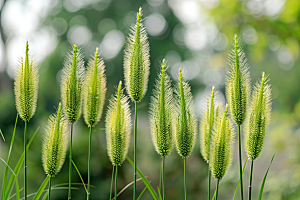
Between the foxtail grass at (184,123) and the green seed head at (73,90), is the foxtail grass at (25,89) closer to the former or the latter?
Result: the green seed head at (73,90)

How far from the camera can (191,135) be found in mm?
332

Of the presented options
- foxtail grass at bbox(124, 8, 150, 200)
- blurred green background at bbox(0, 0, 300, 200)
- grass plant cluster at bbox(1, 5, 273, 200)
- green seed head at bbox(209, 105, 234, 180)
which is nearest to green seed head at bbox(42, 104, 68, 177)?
grass plant cluster at bbox(1, 5, 273, 200)

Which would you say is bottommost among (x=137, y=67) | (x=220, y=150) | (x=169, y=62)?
(x=220, y=150)

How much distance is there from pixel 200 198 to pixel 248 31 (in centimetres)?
172

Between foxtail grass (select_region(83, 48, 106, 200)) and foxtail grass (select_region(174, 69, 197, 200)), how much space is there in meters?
0.11

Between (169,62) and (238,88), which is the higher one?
(169,62)

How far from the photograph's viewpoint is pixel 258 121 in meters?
0.33

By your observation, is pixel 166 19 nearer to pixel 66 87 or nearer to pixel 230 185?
pixel 230 185

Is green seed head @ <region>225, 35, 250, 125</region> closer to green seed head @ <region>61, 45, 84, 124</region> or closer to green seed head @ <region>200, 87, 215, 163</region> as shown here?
green seed head @ <region>200, 87, 215, 163</region>

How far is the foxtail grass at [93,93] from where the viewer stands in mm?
329

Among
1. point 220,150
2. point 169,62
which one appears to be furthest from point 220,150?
point 169,62

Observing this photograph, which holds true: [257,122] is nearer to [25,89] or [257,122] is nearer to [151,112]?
[151,112]

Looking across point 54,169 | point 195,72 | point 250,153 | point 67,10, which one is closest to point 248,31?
point 250,153

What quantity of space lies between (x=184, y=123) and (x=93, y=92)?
131 millimetres
